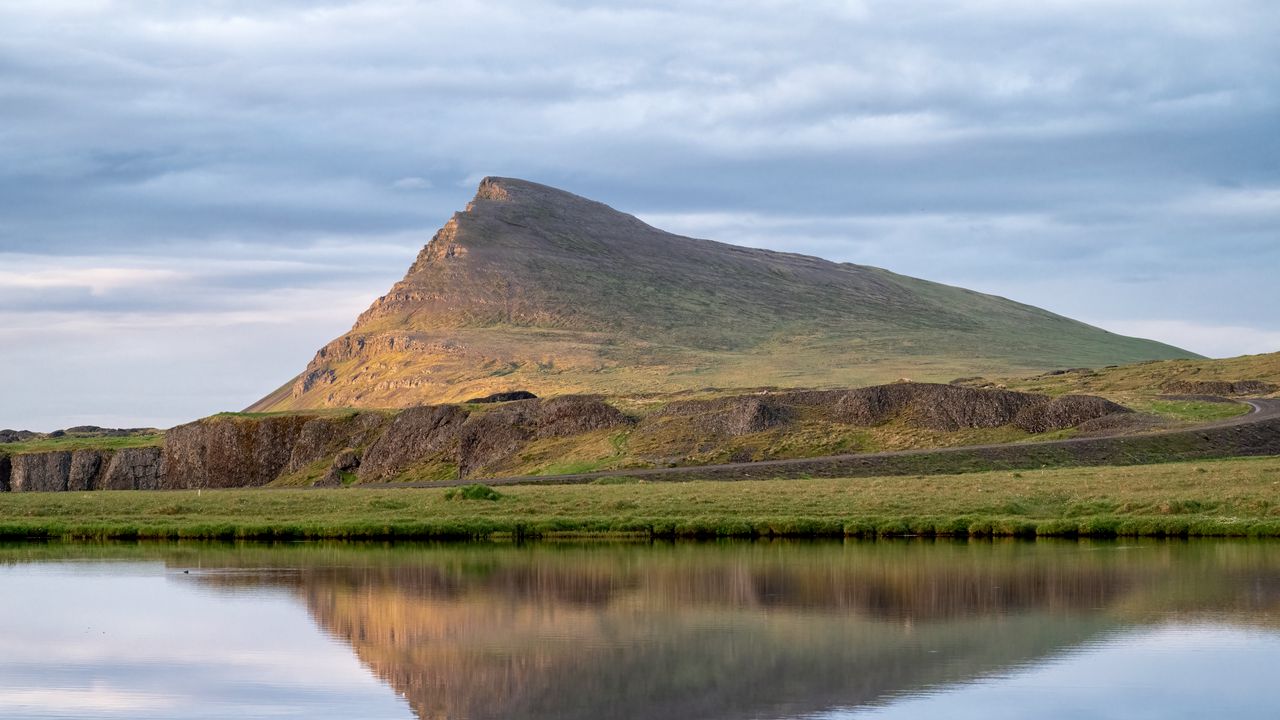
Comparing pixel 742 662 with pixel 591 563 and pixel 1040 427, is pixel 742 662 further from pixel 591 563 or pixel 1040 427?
pixel 1040 427

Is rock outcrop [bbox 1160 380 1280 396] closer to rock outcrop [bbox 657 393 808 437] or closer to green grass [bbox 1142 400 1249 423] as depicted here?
green grass [bbox 1142 400 1249 423]

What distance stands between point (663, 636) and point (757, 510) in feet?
74.7

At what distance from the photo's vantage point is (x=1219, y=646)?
61.9 feet

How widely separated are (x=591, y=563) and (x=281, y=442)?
7309cm

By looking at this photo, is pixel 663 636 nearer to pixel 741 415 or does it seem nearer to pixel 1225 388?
pixel 741 415

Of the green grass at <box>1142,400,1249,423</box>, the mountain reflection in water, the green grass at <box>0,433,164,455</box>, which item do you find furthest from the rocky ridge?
the mountain reflection in water

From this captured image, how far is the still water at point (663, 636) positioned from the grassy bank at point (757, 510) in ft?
18.4

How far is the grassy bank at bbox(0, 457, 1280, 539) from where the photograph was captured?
3838 cm

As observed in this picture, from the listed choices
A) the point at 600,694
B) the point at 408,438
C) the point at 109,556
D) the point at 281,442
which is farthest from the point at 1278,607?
the point at 281,442

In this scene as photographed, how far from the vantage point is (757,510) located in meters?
42.8

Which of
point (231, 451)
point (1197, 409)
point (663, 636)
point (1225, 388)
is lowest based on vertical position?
point (663, 636)

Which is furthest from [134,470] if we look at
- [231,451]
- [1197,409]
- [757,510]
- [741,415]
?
[1197,409]

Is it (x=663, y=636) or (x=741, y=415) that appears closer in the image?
(x=663, y=636)

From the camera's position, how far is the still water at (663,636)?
15.8m
